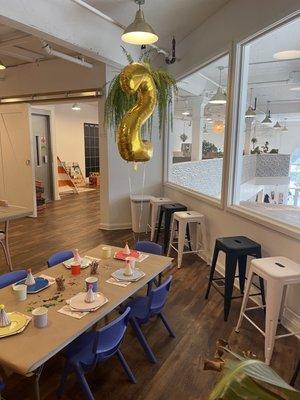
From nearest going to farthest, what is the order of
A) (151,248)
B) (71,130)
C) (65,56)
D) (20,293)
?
(20,293)
(151,248)
(65,56)
(71,130)

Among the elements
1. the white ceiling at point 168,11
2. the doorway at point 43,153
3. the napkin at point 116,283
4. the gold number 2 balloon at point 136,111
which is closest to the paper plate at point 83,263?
the napkin at point 116,283

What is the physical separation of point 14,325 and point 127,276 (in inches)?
30.5

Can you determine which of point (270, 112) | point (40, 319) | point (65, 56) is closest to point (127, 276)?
point (40, 319)

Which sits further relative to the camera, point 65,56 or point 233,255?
point 65,56

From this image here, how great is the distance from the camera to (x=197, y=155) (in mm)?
7762

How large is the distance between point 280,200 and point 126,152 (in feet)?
30.4

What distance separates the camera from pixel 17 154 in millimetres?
6184

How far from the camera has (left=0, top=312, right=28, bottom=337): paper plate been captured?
144 cm

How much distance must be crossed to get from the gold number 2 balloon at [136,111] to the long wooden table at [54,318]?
0.88 meters

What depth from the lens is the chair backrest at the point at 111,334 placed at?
1.57m

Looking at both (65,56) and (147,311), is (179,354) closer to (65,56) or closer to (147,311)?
(147,311)

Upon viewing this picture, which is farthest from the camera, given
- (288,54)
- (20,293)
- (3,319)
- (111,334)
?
(288,54)

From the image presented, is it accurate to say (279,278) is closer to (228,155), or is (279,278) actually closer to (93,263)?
(93,263)

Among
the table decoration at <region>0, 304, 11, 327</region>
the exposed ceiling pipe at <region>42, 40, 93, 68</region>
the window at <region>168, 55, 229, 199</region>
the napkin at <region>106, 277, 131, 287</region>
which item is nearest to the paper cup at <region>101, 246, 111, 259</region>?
the napkin at <region>106, 277, 131, 287</region>
